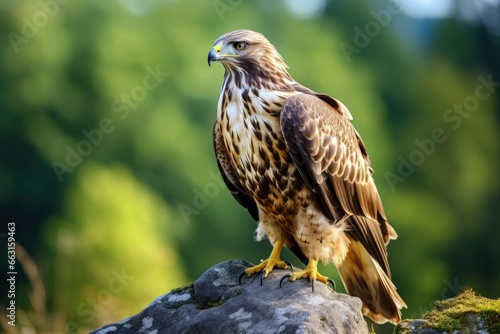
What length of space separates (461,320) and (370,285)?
146 centimetres

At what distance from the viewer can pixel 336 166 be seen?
7762 millimetres

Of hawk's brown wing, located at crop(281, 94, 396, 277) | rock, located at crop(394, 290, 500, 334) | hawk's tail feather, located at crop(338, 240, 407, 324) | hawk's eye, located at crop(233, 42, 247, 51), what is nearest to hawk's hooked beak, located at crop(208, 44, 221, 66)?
hawk's eye, located at crop(233, 42, 247, 51)

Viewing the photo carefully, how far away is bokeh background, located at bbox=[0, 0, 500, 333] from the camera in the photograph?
113 feet

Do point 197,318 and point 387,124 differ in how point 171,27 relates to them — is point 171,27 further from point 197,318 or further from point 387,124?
point 197,318

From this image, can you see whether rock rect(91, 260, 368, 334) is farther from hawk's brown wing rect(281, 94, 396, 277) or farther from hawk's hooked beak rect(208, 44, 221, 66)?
hawk's hooked beak rect(208, 44, 221, 66)

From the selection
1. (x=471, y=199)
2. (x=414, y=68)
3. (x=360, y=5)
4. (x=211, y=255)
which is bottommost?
(x=471, y=199)

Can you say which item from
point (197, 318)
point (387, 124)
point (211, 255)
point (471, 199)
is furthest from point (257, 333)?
point (387, 124)

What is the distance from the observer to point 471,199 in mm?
38625

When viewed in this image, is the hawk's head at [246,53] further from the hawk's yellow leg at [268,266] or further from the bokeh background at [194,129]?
the bokeh background at [194,129]

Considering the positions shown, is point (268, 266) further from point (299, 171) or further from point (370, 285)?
point (370, 285)

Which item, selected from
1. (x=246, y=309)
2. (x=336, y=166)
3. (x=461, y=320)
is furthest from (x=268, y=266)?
(x=461, y=320)

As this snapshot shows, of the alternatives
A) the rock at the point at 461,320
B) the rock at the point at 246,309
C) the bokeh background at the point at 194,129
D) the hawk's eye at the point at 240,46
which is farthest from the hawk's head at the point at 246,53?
the bokeh background at the point at 194,129

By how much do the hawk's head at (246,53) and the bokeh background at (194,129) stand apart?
21.1 m

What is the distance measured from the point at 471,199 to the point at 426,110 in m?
4.47
